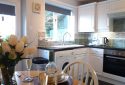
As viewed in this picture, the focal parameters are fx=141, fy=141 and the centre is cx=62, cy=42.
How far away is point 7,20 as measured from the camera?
3137mm

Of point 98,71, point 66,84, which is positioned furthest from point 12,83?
point 98,71

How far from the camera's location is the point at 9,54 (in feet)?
3.24

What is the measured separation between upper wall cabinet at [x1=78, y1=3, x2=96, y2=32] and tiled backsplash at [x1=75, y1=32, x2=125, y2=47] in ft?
1.03

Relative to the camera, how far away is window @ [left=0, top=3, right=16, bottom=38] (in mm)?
3006

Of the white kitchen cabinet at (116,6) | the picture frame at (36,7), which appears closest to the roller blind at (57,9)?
the picture frame at (36,7)

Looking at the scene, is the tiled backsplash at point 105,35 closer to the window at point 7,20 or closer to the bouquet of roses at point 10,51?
the window at point 7,20

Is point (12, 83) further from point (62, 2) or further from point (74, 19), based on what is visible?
point (74, 19)

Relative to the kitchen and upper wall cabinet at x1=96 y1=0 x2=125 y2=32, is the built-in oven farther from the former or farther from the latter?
upper wall cabinet at x1=96 y1=0 x2=125 y2=32

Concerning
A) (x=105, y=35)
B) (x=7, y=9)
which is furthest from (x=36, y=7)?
(x=105, y=35)

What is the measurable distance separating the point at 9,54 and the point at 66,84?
576 millimetres

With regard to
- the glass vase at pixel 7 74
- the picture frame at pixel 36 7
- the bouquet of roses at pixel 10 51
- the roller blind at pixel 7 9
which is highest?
the picture frame at pixel 36 7

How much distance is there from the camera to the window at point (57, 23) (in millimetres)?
3929

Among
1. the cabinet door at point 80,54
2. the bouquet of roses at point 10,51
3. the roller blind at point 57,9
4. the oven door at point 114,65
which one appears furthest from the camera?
the roller blind at point 57,9

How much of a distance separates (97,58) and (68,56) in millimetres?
940
